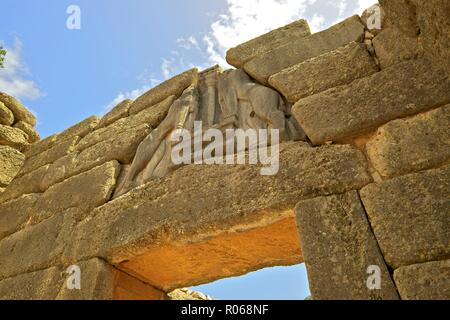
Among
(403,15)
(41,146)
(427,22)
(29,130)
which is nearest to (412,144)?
(427,22)

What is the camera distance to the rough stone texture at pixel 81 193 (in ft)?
11.2

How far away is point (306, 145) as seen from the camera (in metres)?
2.61

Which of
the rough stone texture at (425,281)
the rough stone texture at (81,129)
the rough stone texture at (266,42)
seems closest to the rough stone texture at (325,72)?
the rough stone texture at (266,42)

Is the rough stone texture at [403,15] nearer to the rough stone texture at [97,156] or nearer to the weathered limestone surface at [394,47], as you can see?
the weathered limestone surface at [394,47]

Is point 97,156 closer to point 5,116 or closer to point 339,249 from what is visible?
point 5,116

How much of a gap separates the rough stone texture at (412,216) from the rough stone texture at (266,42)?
6.00ft

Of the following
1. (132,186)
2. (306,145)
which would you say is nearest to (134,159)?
(132,186)

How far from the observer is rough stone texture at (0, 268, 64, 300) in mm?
2885

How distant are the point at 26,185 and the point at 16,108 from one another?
5.12ft

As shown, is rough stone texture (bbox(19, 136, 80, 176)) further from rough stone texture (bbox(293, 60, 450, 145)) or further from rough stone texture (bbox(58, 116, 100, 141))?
rough stone texture (bbox(293, 60, 450, 145))

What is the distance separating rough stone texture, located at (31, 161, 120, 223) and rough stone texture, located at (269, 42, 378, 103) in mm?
1680

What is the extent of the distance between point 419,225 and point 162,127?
234 cm

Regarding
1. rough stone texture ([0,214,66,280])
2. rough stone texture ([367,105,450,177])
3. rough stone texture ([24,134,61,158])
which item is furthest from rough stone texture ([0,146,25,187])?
rough stone texture ([367,105,450,177])
